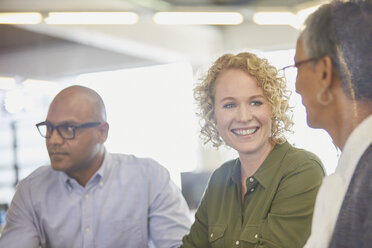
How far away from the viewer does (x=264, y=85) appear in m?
1.63

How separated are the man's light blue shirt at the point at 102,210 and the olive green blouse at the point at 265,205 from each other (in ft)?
0.81

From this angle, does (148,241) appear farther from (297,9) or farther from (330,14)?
(297,9)

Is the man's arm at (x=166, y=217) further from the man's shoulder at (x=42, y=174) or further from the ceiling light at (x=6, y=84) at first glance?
the ceiling light at (x=6, y=84)

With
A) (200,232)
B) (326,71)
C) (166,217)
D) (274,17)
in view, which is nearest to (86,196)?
(166,217)

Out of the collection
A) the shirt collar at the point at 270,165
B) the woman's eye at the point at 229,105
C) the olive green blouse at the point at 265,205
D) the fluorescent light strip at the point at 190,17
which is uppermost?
the fluorescent light strip at the point at 190,17

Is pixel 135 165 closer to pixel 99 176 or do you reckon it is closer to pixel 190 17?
pixel 99 176

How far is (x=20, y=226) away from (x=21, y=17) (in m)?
1.27

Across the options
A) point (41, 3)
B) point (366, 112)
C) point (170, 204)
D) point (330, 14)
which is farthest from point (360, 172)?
point (41, 3)

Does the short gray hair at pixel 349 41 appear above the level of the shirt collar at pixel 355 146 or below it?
above

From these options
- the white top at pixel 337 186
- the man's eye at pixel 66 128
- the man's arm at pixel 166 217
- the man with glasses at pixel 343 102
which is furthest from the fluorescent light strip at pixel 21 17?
the white top at pixel 337 186

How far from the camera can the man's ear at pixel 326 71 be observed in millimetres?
932

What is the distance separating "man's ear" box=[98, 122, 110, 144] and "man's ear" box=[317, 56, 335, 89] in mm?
1128

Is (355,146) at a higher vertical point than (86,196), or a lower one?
higher

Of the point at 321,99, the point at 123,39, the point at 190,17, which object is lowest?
the point at 321,99
